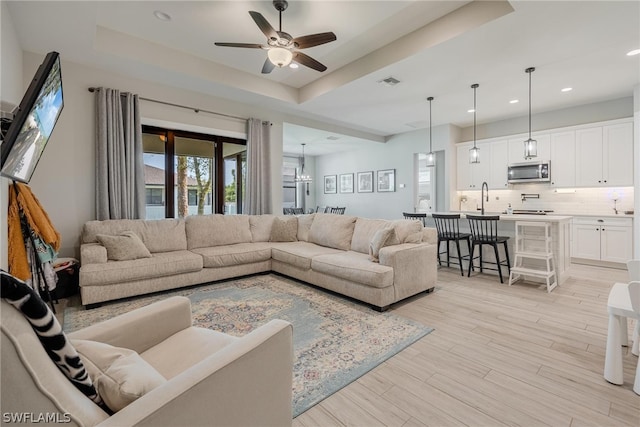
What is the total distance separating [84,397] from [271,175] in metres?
4.91

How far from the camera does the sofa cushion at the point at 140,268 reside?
2.97m

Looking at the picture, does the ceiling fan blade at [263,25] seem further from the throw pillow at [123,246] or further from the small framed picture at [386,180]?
the small framed picture at [386,180]

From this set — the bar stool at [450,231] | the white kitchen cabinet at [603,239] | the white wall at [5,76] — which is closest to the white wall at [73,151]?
the white wall at [5,76]

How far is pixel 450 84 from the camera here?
171 inches

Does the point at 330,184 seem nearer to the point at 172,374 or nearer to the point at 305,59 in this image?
the point at 305,59

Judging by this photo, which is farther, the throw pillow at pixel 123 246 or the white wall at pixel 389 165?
the white wall at pixel 389 165

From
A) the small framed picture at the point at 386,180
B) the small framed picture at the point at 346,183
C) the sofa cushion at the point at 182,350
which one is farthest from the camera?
the small framed picture at the point at 346,183

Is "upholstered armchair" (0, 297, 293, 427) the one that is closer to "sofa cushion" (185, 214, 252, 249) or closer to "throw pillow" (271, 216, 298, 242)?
"sofa cushion" (185, 214, 252, 249)

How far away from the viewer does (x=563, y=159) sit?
5449mm

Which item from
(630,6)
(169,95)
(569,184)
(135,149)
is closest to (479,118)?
(569,184)

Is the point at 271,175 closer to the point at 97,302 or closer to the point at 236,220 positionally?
the point at 236,220

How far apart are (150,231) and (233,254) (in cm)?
109

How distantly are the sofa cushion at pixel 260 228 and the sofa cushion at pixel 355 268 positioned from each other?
4.86 ft

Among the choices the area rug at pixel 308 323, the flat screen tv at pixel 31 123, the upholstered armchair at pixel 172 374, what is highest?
the flat screen tv at pixel 31 123
